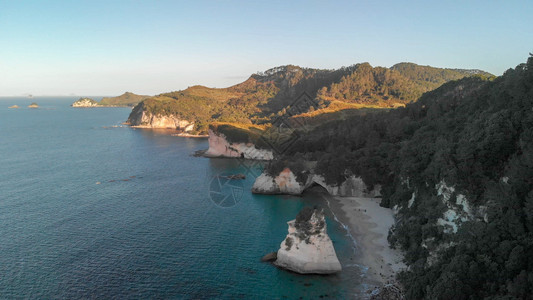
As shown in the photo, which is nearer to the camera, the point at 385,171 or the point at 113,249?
the point at 113,249

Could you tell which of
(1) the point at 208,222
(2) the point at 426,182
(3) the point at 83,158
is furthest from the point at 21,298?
(3) the point at 83,158

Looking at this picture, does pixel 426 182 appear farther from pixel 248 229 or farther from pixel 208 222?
pixel 208 222

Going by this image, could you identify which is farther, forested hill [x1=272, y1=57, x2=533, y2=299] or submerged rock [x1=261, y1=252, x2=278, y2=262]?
submerged rock [x1=261, y1=252, x2=278, y2=262]

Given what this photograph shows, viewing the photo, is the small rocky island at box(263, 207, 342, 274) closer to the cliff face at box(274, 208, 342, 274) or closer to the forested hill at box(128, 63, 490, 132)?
the cliff face at box(274, 208, 342, 274)

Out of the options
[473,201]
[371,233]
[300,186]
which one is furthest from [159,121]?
[473,201]

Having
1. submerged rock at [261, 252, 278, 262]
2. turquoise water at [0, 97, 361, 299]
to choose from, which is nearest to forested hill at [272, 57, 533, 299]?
turquoise water at [0, 97, 361, 299]

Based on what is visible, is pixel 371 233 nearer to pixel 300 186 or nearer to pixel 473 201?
pixel 473 201

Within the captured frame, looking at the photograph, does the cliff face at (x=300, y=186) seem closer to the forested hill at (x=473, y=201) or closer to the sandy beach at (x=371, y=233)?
the sandy beach at (x=371, y=233)
